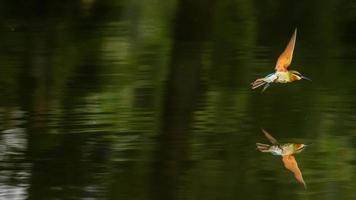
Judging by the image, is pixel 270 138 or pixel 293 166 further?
pixel 270 138

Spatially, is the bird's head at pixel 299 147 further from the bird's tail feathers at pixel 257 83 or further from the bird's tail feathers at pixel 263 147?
the bird's tail feathers at pixel 257 83

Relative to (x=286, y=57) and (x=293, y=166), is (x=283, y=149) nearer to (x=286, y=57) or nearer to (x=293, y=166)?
(x=293, y=166)

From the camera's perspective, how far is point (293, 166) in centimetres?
600

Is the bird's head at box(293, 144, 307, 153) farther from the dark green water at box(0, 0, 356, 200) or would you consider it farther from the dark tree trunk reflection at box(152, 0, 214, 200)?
the dark tree trunk reflection at box(152, 0, 214, 200)

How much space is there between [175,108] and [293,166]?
1765 millimetres

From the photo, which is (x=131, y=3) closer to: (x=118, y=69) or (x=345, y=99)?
(x=118, y=69)

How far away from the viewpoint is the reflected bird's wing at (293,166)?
19.1ft

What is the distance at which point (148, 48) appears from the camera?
37.7 ft

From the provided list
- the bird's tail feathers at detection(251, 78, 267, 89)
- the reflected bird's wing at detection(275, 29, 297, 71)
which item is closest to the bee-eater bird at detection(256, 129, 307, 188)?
the reflected bird's wing at detection(275, 29, 297, 71)

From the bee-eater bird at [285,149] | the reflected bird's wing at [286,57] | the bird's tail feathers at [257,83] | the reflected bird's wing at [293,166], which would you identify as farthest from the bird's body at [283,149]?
the bird's tail feathers at [257,83]

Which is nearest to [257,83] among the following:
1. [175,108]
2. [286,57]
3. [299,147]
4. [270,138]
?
[175,108]

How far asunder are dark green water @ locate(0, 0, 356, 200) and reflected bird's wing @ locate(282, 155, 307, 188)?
0.18ft

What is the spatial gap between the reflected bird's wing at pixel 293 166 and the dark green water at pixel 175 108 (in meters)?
0.05

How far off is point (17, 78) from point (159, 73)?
1.48 metres
